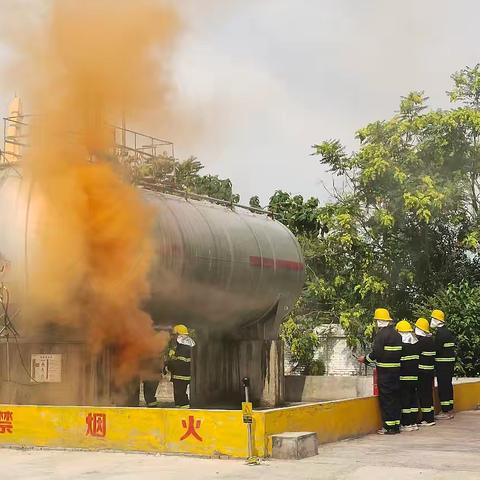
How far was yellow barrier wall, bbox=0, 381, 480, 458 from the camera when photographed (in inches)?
413

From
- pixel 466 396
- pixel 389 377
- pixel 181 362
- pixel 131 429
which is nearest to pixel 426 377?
pixel 389 377

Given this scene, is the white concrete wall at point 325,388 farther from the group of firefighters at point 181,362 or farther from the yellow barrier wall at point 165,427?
the yellow barrier wall at point 165,427

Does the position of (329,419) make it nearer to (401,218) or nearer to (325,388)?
(325,388)

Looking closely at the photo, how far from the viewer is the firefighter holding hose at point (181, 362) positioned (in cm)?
1531

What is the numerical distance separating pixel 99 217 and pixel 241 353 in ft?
21.2

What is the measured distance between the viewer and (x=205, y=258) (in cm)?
1541

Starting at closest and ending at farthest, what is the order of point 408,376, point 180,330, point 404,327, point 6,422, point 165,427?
1. point 165,427
2. point 6,422
3. point 408,376
4. point 404,327
5. point 180,330

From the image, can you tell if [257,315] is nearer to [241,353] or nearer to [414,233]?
[241,353]

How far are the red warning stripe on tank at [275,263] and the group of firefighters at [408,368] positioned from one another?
3.73 meters

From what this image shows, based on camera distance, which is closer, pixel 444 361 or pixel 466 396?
pixel 444 361

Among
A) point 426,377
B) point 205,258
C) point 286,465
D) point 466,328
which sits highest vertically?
point 205,258

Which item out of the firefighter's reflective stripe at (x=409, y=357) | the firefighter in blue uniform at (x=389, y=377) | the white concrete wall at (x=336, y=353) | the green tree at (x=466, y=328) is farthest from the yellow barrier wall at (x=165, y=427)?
the white concrete wall at (x=336, y=353)

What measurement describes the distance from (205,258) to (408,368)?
13.5 ft

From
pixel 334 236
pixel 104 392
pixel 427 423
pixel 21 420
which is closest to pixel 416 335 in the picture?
pixel 427 423
